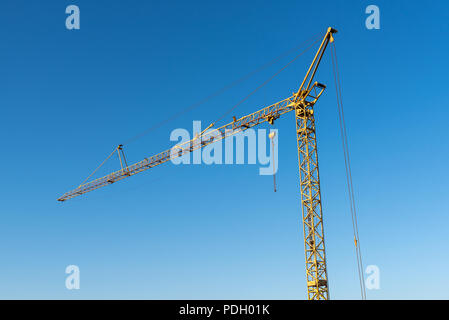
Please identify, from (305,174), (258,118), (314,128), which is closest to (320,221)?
(305,174)

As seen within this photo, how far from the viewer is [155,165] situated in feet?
255

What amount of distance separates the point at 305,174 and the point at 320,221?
6.15 m

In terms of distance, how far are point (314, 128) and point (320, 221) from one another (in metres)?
12.6
